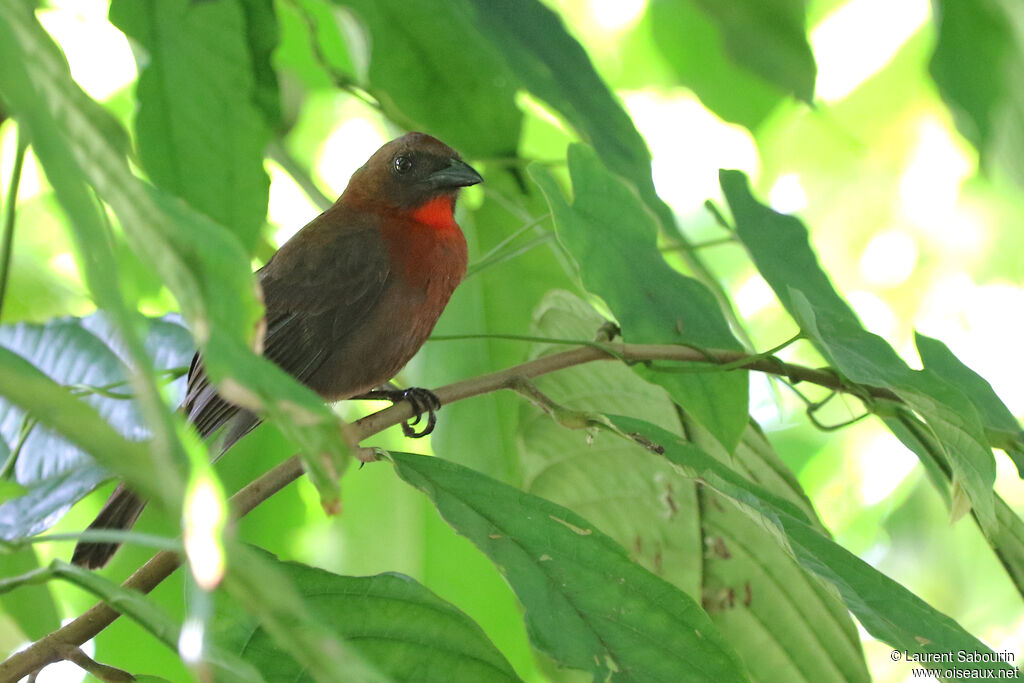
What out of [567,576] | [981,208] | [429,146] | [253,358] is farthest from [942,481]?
[981,208]

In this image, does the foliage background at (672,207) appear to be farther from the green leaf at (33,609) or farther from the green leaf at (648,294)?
the green leaf at (33,609)

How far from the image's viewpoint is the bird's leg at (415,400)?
1899mm

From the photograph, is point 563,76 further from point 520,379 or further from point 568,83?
point 520,379

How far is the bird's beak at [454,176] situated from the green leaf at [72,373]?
81 cm

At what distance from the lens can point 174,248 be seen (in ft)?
2.53

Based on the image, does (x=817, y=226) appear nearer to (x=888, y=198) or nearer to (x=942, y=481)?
(x=888, y=198)

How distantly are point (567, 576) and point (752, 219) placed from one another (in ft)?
2.33

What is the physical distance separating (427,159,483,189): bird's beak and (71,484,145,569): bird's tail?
1.08 meters

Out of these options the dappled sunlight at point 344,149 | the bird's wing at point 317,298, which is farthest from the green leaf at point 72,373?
the dappled sunlight at point 344,149

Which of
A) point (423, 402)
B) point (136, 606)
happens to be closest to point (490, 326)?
point (423, 402)

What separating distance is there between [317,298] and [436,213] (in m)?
0.45

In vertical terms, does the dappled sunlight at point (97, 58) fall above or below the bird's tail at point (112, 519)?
above

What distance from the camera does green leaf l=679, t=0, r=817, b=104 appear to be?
221 cm

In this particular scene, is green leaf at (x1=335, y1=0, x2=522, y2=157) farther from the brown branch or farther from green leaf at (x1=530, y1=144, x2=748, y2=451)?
the brown branch
